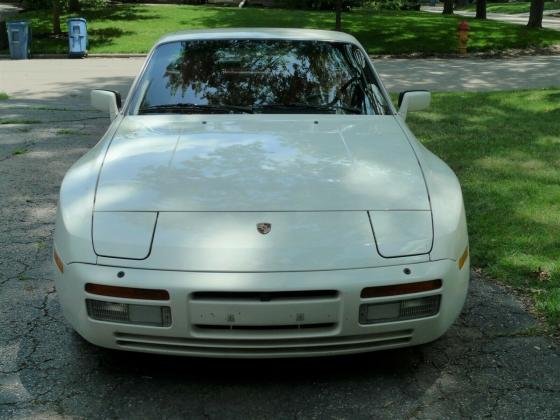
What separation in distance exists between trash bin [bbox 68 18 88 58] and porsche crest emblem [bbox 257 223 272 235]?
1698 cm

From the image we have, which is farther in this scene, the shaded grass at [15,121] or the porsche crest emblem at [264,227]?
the shaded grass at [15,121]

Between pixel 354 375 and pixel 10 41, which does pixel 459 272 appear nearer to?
pixel 354 375

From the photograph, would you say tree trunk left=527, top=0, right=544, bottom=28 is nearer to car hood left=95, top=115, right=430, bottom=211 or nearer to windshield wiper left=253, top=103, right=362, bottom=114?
windshield wiper left=253, top=103, right=362, bottom=114

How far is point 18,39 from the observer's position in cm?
1822

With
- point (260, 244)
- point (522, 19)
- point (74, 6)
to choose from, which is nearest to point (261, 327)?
point (260, 244)

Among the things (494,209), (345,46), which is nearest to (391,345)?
(345,46)

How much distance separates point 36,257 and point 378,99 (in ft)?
8.11

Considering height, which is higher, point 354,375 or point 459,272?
point 459,272

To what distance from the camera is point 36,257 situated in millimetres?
4402

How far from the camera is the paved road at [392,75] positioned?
12.2m

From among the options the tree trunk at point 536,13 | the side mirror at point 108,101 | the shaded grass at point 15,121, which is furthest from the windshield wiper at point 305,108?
the tree trunk at point 536,13

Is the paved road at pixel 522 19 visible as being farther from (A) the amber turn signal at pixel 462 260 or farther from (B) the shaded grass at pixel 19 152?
(A) the amber turn signal at pixel 462 260

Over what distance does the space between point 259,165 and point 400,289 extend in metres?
0.97

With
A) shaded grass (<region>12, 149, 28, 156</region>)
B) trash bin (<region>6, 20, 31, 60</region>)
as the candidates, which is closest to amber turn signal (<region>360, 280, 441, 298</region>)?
shaded grass (<region>12, 149, 28, 156</region>)
